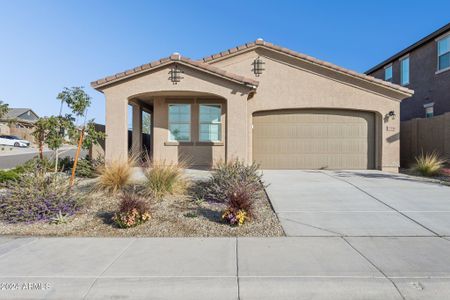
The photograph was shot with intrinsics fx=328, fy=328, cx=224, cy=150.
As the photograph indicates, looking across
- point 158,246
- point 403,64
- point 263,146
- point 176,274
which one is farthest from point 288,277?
point 403,64

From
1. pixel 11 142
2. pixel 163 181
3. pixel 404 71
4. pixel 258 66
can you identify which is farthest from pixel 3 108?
pixel 11 142

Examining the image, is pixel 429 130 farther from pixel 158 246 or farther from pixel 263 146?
pixel 158 246

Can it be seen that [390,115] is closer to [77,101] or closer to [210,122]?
[210,122]

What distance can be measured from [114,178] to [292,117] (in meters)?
8.12

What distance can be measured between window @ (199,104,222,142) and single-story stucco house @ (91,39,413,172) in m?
0.04

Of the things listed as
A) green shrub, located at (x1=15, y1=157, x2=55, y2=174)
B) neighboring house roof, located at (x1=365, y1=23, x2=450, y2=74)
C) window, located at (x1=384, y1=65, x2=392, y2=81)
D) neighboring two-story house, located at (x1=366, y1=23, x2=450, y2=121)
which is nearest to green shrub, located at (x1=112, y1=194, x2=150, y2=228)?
green shrub, located at (x1=15, y1=157, x2=55, y2=174)

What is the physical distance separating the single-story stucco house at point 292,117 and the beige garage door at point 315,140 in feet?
0.13

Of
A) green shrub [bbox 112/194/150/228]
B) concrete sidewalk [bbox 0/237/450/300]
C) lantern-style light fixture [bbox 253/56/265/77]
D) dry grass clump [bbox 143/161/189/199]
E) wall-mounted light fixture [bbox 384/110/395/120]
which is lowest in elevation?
concrete sidewalk [bbox 0/237/450/300]

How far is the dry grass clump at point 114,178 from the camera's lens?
8.73 m

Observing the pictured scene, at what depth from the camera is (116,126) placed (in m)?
11.9

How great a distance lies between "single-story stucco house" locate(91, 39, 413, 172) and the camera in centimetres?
1363

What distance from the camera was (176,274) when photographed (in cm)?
431

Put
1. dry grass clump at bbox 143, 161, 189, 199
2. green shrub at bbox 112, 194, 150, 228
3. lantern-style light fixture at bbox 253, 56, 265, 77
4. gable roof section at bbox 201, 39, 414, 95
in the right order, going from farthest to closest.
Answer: lantern-style light fixture at bbox 253, 56, 265, 77, gable roof section at bbox 201, 39, 414, 95, dry grass clump at bbox 143, 161, 189, 199, green shrub at bbox 112, 194, 150, 228

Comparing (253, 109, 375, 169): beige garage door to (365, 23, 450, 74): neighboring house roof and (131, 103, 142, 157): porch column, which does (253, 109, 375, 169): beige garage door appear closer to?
(131, 103, 142, 157): porch column
